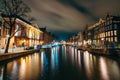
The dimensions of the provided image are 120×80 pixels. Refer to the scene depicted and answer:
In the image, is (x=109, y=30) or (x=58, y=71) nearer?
(x=58, y=71)

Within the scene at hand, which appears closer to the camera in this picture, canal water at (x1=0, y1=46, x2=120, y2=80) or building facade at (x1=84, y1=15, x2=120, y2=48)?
canal water at (x1=0, y1=46, x2=120, y2=80)

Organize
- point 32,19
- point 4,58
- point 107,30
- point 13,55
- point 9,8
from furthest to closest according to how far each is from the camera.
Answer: point 107,30 < point 32,19 < point 9,8 < point 13,55 < point 4,58

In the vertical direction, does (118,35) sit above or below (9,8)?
below

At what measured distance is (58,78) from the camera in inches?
542

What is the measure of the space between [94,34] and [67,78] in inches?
3663

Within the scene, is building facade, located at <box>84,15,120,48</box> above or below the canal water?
above

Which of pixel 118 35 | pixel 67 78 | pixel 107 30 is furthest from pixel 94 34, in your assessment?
pixel 67 78

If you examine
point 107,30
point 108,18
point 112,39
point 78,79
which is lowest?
point 78,79

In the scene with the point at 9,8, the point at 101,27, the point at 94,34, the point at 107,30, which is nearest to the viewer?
the point at 9,8

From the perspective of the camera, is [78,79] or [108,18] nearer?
[78,79]

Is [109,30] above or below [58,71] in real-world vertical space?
above

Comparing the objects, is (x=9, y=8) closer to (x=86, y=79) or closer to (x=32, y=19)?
(x=32, y=19)

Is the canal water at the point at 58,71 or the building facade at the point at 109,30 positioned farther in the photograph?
the building facade at the point at 109,30

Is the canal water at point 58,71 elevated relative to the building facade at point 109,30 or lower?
lower
